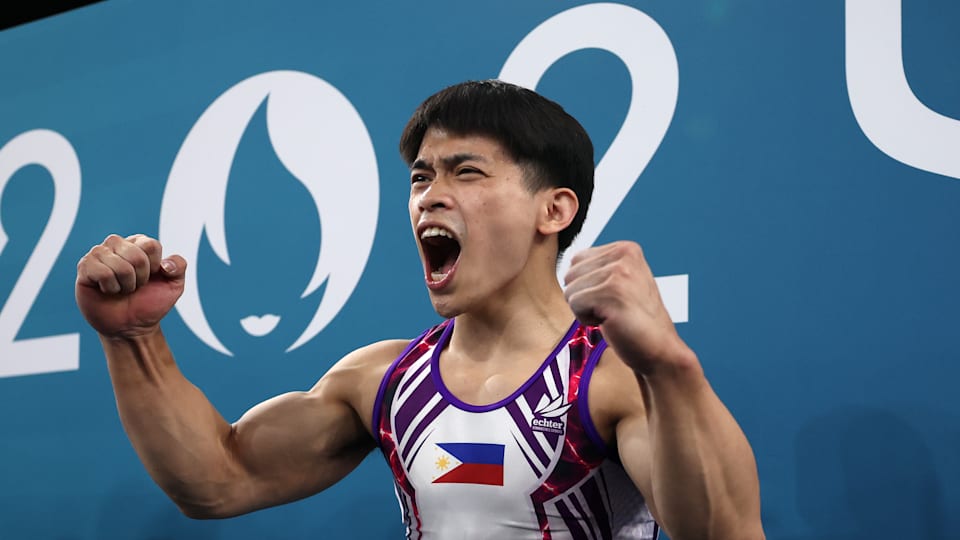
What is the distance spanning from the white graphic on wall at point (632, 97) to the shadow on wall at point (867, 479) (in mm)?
331

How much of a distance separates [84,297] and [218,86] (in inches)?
50.2

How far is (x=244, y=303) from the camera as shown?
2439 millimetres

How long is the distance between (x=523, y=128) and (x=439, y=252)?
228 mm

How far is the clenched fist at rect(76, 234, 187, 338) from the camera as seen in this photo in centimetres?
138

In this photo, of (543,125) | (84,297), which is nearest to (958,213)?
(543,125)

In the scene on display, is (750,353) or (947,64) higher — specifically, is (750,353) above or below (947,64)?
below

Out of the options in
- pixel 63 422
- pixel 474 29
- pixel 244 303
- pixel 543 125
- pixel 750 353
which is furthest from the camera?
pixel 63 422

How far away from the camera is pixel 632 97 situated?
1979 millimetres

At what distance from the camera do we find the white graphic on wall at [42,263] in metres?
2.75

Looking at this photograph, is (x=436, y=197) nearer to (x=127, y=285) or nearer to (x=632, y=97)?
(x=127, y=285)

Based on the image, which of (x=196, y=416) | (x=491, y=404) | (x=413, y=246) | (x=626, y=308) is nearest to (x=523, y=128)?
(x=491, y=404)

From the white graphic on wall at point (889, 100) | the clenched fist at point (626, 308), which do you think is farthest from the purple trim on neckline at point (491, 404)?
the white graphic on wall at point (889, 100)

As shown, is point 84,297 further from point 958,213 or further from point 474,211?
point 958,213

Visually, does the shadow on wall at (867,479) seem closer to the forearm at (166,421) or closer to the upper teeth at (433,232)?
the upper teeth at (433,232)
